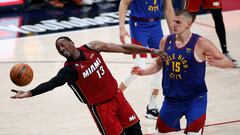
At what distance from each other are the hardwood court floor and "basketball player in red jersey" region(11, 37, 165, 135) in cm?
161

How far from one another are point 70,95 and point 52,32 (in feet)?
13.5

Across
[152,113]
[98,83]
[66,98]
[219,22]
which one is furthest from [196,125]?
[219,22]

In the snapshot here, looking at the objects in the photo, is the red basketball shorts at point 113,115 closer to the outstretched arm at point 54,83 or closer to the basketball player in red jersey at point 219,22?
the outstretched arm at point 54,83

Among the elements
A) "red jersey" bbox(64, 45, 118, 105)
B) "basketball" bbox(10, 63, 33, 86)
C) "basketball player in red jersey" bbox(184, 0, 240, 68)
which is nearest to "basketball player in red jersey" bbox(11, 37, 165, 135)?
"red jersey" bbox(64, 45, 118, 105)

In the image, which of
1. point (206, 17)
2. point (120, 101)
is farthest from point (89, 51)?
point (206, 17)

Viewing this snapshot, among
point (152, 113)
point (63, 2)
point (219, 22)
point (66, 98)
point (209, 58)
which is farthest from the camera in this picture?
point (63, 2)

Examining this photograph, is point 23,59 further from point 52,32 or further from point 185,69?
point 185,69

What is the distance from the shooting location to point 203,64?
6832mm

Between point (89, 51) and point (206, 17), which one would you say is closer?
point (89, 51)

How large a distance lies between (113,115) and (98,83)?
44cm

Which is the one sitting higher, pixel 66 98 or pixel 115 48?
pixel 115 48

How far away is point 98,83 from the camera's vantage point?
22.1 ft

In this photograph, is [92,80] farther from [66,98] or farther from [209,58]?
[66,98]

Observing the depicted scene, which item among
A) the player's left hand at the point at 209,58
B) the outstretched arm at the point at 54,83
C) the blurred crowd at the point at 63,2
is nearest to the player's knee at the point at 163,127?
the player's left hand at the point at 209,58
